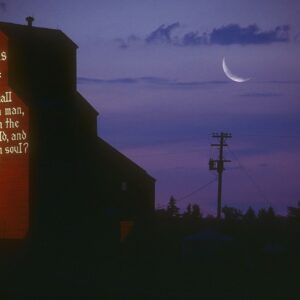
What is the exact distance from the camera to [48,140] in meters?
33.1

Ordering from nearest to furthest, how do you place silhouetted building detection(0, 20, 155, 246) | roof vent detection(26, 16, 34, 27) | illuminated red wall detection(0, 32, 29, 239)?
illuminated red wall detection(0, 32, 29, 239) < silhouetted building detection(0, 20, 155, 246) < roof vent detection(26, 16, 34, 27)

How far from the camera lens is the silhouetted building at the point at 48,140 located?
30453 millimetres

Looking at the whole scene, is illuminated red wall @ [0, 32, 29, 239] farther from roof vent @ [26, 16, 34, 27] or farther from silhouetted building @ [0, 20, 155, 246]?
roof vent @ [26, 16, 34, 27]

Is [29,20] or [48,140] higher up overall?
[29,20]

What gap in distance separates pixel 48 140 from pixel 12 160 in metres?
3.16

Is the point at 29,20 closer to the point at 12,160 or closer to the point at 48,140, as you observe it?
the point at 48,140

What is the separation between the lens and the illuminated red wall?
30.0m

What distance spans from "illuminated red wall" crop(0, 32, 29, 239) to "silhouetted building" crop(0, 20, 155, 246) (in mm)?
42

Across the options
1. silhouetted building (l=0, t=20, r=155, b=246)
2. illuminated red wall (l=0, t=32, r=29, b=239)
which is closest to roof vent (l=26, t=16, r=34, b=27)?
silhouetted building (l=0, t=20, r=155, b=246)

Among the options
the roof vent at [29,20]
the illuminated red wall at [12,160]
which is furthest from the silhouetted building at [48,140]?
the roof vent at [29,20]

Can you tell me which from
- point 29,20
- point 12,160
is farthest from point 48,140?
point 29,20

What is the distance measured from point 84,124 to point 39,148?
1050 centimetres

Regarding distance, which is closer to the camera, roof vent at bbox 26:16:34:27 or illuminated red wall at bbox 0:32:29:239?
illuminated red wall at bbox 0:32:29:239

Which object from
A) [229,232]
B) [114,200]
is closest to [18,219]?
[114,200]
